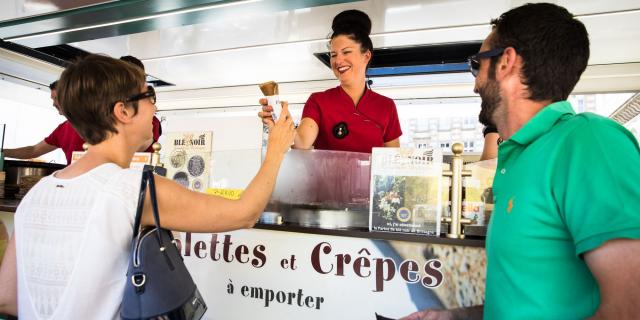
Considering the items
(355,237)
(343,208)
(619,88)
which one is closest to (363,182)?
(343,208)

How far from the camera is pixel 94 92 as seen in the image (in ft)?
4.03

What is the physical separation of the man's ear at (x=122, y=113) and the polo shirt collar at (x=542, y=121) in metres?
1.08

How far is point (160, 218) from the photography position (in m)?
1.22

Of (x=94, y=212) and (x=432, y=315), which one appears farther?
(x=432, y=315)

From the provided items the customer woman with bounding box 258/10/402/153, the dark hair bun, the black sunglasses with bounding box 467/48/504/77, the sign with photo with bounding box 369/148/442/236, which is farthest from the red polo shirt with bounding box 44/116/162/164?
the black sunglasses with bounding box 467/48/504/77

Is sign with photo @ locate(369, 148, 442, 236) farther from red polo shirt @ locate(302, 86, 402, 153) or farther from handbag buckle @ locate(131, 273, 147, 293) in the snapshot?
handbag buckle @ locate(131, 273, 147, 293)

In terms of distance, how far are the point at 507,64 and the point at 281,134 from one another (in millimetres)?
733

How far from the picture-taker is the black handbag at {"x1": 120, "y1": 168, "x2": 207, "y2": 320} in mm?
1131

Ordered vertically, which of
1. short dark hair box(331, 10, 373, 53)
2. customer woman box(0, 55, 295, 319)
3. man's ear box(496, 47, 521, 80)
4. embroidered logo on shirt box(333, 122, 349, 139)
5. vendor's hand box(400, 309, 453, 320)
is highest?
short dark hair box(331, 10, 373, 53)

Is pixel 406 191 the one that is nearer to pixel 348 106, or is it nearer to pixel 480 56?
pixel 480 56

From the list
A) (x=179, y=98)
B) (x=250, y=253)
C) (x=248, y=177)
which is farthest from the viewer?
(x=179, y=98)

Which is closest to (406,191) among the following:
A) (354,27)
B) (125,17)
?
(354,27)

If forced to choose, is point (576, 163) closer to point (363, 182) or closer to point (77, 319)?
point (77, 319)

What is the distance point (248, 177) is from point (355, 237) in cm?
87
